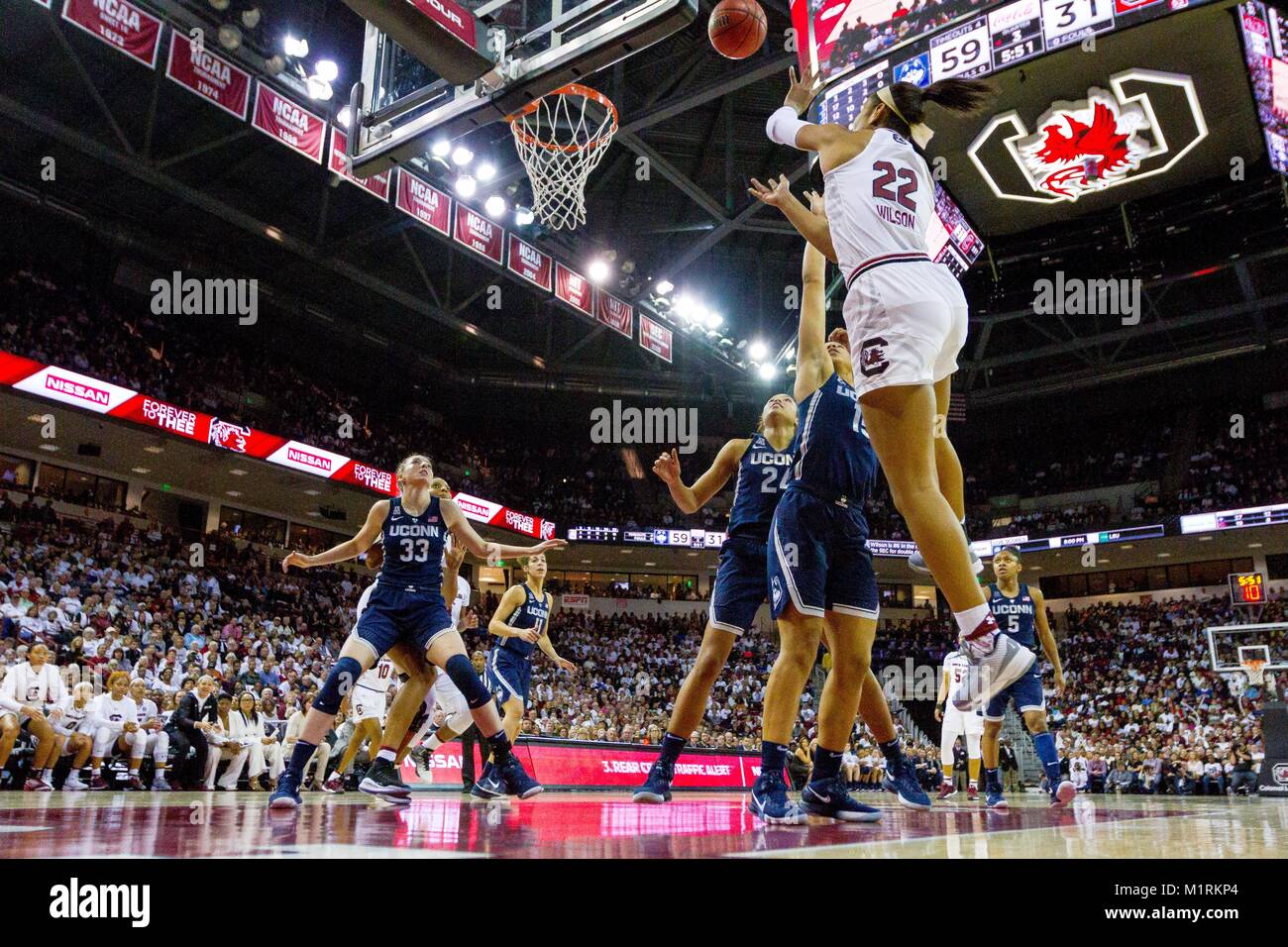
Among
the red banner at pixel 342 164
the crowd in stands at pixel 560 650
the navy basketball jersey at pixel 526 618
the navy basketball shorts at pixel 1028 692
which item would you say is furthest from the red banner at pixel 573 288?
the navy basketball shorts at pixel 1028 692

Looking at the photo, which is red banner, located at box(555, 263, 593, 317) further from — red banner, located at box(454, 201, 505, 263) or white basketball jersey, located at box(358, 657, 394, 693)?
white basketball jersey, located at box(358, 657, 394, 693)

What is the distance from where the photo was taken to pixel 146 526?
21.8 meters

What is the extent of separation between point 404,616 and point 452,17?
3713mm

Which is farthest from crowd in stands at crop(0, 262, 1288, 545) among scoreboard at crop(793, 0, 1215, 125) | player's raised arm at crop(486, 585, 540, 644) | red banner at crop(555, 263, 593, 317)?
scoreboard at crop(793, 0, 1215, 125)

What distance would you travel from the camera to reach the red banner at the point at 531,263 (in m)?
18.8

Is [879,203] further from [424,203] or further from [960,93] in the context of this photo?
[424,203]

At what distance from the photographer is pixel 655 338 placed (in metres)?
22.8

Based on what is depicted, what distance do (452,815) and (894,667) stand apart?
24.9 metres

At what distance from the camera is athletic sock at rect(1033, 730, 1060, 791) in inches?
275

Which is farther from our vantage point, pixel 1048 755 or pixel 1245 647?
pixel 1245 647

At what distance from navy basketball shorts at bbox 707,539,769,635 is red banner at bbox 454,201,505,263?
14.0 metres

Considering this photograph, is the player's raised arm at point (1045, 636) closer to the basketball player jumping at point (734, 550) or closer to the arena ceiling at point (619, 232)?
the basketball player jumping at point (734, 550)

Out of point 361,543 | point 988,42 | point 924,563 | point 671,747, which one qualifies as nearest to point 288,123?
point 988,42
